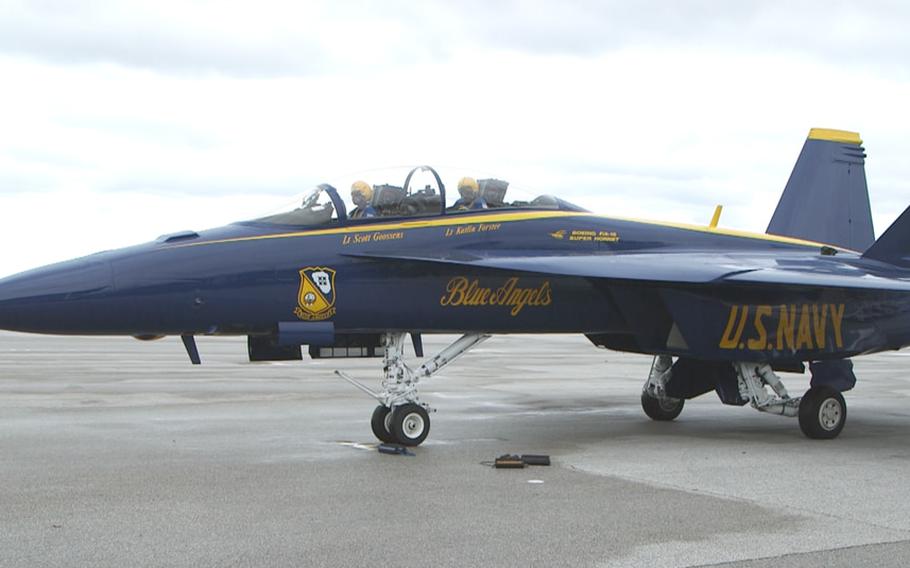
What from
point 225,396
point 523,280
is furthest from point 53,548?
point 225,396

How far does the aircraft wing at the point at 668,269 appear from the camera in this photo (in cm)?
1013

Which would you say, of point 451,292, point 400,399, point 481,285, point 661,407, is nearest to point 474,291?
point 481,285

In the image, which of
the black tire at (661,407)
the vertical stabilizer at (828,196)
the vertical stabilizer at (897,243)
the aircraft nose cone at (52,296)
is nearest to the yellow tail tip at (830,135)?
the vertical stabilizer at (828,196)

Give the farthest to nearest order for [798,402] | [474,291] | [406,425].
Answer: [798,402] < [474,291] < [406,425]

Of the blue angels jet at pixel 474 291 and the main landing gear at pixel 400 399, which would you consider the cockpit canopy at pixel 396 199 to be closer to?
the blue angels jet at pixel 474 291

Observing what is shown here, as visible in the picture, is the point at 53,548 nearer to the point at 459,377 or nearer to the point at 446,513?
the point at 446,513

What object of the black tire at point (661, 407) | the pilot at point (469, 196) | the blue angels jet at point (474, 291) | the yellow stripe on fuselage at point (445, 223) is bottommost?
the black tire at point (661, 407)

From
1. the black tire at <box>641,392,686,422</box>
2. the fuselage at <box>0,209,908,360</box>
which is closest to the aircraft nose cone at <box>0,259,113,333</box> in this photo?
the fuselage at <box>0,209,908,360</box>

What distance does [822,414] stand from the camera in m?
11.3

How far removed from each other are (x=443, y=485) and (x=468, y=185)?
3.66 meters

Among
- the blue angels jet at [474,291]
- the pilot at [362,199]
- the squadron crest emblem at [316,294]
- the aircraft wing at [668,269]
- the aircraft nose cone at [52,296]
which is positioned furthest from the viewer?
the pilot at [362,199]

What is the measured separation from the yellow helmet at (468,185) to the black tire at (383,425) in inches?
90.3

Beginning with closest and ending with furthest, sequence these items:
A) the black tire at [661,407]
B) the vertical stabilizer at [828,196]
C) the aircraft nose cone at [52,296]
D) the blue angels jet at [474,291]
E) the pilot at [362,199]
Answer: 1. the aircraft nose cone at [52,296]
2. the blue angels jet at [474,291]
3. the pilot at [362,199]
4. the black tire at [661,407]
5. the vertical stabilizer at [828,196]

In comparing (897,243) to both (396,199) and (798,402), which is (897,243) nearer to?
(798,402)
